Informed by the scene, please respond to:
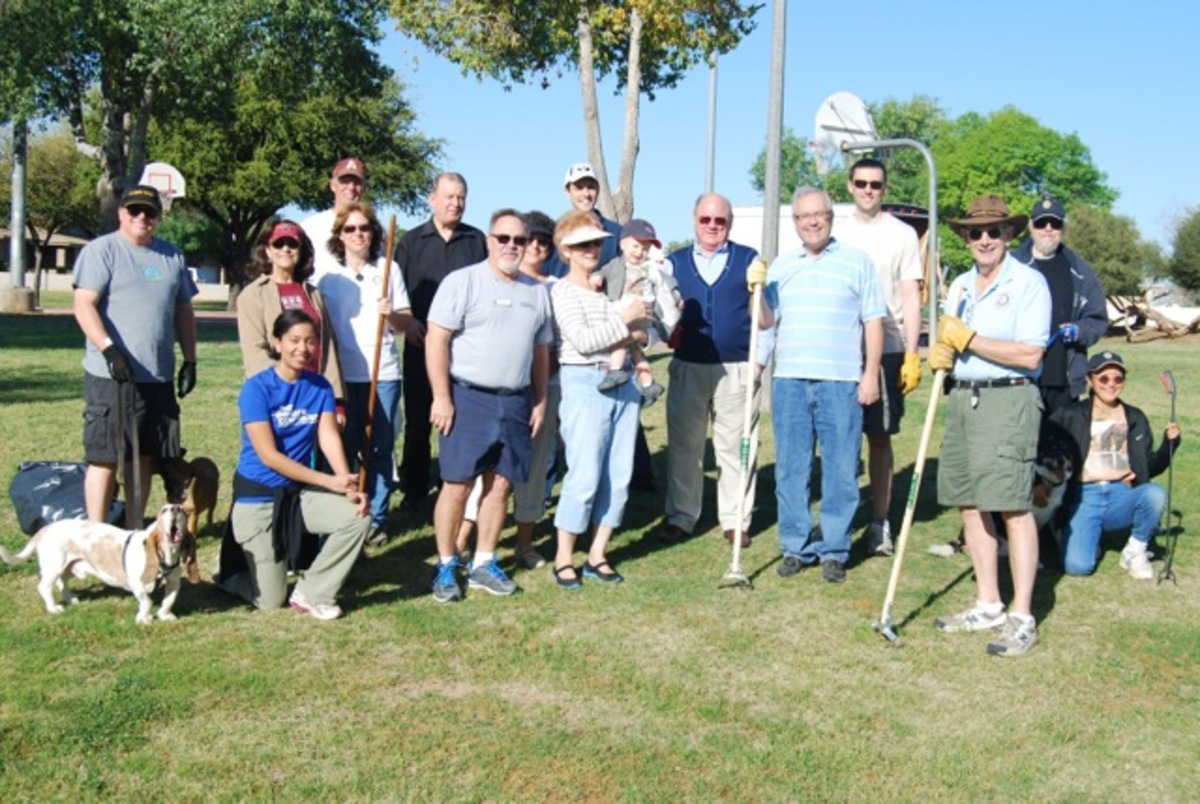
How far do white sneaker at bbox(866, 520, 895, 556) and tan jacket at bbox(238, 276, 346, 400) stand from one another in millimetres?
3267

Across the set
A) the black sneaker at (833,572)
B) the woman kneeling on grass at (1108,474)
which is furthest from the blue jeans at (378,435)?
the woman kneeling on grass at (1108,474)

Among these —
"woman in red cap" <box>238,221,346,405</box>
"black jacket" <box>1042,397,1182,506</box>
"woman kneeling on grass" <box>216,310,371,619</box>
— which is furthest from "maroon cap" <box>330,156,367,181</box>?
"black jacket" <box>1042,397,1182,506</box>

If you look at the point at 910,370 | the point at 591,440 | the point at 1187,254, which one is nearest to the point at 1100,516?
the point at 910,370

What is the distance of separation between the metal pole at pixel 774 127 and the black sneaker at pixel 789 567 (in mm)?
5634

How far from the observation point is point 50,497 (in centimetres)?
671

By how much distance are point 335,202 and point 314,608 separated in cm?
234

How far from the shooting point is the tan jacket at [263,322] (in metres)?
6.24

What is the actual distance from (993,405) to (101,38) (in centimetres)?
2346

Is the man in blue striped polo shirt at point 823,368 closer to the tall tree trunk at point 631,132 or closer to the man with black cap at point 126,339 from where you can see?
the man with black cap at point 126,339

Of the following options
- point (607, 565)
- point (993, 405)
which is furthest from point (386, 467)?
point (993, 405)

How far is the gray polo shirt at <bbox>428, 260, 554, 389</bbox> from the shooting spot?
602 centimetres

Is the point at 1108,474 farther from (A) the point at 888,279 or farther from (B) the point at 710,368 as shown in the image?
(B) the point at 710,368

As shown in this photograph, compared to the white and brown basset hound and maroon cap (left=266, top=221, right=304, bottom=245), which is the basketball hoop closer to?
maroon cap (left=266, top=221, right=304, bottom=245)

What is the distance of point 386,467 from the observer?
7.10 metres
